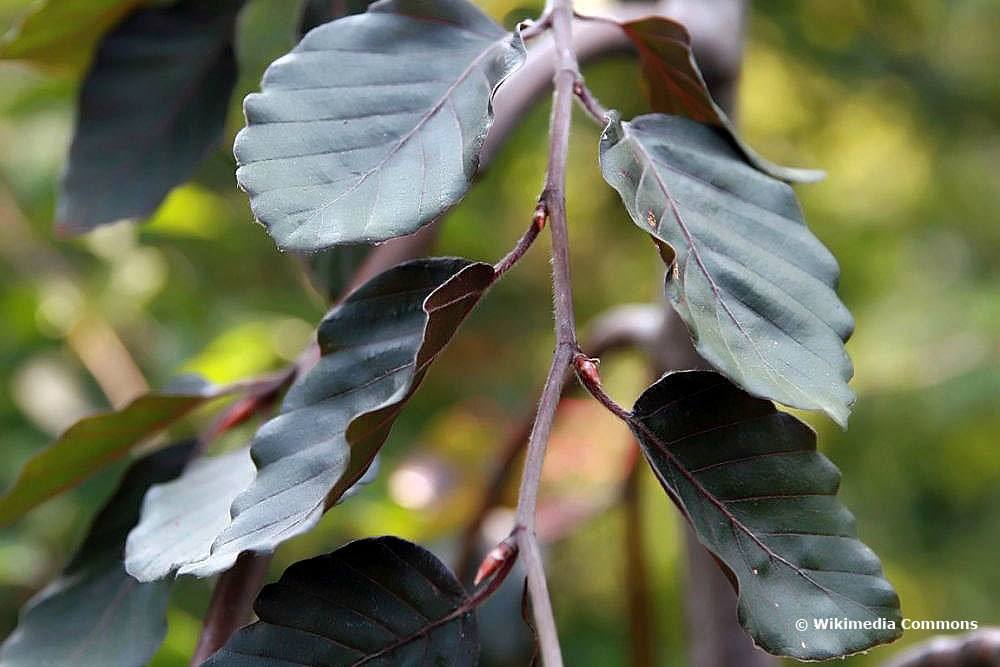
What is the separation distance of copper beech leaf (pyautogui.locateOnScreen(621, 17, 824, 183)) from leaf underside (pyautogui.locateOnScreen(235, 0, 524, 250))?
0.21 ft

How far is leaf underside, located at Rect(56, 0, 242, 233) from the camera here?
48 cm

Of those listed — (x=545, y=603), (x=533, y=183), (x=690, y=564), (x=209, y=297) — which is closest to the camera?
(x=545, y=603)

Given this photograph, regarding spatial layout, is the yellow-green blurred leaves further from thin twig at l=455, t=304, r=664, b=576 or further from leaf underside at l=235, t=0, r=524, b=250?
thin twig at l=455, t=304, r=664, b=576

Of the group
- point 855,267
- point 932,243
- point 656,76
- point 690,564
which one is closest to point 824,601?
point 656,76

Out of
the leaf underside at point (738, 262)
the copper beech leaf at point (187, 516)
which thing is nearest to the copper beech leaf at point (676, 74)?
the leaf underside at point (738, 262)

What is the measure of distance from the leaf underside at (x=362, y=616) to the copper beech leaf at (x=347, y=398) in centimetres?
2

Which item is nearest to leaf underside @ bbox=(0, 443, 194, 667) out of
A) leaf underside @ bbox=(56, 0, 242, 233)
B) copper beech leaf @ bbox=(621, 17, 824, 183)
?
leaf underside @ bbox=(56, 0, 242, 233)

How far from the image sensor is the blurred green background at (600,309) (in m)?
0.98

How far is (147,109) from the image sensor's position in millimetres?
485

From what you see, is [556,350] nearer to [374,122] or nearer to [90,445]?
[374,122]

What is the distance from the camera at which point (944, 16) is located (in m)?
1.57

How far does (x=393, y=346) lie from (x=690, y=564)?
415mm

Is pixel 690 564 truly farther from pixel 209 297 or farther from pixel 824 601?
A: pixel 209 297

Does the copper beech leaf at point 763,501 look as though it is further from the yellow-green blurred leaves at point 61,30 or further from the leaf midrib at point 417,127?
the yellow-green blurred leaves at point 61,30
